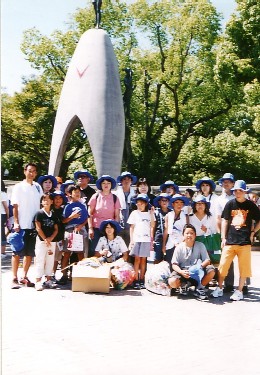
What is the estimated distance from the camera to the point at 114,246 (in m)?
6.97

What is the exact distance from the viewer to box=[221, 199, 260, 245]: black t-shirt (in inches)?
250

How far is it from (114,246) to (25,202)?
1437 mm

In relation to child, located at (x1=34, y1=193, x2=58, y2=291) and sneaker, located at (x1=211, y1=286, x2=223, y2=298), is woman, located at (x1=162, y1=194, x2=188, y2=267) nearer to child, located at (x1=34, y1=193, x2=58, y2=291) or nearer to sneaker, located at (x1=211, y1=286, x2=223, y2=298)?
sneaker, located at (x1=211, y1=286, x2=223, y2=298)

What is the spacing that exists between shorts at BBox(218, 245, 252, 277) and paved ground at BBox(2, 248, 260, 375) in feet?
1.22

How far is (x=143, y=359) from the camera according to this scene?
3.81 m

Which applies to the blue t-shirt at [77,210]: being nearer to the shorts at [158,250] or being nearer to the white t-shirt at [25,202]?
the white t-shirt at [25,202]

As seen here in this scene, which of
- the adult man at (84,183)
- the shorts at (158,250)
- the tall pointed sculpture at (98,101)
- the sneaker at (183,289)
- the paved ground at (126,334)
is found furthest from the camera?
the tall pointed sculpture at (98,101)

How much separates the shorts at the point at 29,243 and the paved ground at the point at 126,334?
0.49m

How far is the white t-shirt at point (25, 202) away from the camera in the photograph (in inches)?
253

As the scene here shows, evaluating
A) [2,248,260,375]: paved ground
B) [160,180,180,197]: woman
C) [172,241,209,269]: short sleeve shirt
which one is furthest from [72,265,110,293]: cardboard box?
[160,180,180,197]: woman

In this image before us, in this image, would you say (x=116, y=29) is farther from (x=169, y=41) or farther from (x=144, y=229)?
(x=144, y=229)

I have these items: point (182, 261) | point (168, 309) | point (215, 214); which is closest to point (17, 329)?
point (168, 309)

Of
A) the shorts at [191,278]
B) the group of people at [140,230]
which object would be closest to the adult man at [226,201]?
the group of people at [140,230]

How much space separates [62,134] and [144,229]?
7.18m
